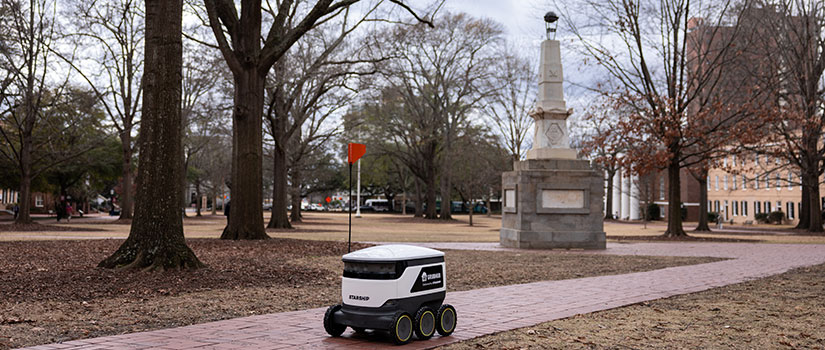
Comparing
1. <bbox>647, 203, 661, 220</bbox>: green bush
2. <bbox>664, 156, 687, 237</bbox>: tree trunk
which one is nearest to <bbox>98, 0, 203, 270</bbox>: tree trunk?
<bbox>664, 156, 687, 237</bbox>: tree trunk

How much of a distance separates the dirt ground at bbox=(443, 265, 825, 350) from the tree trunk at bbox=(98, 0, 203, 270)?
6.46 meters

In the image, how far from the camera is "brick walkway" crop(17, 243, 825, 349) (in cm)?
603

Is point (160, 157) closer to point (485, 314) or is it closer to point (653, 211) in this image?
point (485, 314)

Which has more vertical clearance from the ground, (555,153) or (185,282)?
(555,153)

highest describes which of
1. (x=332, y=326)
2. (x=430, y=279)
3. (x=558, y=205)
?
(x=558, y=205)

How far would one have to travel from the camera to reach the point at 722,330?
22.7ft

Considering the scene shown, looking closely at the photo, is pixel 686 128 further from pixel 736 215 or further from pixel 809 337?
pixel 736 215

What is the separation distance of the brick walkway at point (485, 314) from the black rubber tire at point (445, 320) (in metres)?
0.07

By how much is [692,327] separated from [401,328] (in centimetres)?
310

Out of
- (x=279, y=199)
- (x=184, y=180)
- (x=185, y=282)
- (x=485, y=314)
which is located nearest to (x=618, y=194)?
(x=184, y=180)

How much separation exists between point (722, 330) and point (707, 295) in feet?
9.63

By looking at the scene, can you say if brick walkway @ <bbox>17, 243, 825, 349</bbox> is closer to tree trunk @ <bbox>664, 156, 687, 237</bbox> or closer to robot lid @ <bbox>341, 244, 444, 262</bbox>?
robot lid @ <bbox>341, 244, 444, 262</bbox>

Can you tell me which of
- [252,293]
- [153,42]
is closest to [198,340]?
[252,293]

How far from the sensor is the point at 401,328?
595 cm
